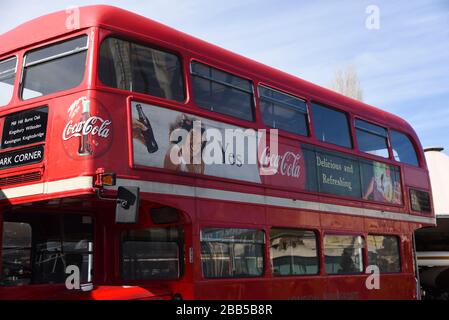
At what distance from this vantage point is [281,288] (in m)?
7.48

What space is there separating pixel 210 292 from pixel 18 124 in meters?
2.93

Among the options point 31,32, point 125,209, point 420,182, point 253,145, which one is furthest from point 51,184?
point 420,182

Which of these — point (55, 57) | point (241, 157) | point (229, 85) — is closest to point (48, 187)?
point (55, 57)

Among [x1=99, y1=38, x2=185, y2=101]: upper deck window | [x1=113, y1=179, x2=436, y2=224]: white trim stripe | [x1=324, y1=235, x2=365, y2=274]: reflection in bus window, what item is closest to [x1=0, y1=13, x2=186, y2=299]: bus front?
[x1=99, y1=38, x2=185, y2=101]: upper deck window

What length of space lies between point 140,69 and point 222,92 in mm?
1302

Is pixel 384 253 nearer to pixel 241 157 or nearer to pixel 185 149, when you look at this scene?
pixel 241 157

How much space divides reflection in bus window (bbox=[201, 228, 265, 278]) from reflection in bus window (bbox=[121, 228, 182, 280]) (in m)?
0.34

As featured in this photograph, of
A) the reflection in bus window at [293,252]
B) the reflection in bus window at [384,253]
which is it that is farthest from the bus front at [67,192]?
the reflection in bus window at [384,253]

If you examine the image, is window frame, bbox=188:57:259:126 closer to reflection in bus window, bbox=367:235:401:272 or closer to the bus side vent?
the bus side vent

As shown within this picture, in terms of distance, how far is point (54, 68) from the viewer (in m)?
6.36

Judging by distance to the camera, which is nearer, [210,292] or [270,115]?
[210,292]

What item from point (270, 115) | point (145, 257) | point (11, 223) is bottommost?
point (145, 257)

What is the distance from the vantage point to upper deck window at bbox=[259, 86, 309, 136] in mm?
7887
